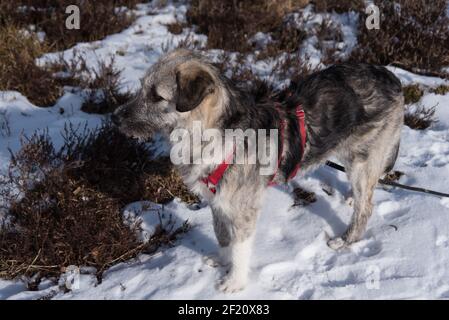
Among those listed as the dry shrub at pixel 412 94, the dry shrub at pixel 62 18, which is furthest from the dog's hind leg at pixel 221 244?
the dry shrub at pixel 62 18

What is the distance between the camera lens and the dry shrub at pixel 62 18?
6375 mm

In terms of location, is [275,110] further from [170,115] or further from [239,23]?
[239,23]

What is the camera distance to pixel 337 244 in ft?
12.0

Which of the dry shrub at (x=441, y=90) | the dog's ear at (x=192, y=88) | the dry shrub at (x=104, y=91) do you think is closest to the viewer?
the dog's ear at (x=192, y=88)

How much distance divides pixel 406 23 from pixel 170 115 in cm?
495

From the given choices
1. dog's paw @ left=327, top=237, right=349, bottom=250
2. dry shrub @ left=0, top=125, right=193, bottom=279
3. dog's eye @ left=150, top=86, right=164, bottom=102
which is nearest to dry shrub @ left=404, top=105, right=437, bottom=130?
dog's paw @ left=327, top=237, right=349, bottom=250

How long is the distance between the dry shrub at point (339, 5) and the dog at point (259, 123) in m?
3.98

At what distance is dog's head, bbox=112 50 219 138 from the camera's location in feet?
8.85

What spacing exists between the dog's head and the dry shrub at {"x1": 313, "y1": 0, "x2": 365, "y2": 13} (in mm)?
4833

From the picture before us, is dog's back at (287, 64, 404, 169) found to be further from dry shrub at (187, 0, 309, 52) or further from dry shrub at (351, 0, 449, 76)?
dry shrub at (187, 0, 309, 52)

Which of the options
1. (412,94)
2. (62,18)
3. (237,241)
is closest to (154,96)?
(237,241)

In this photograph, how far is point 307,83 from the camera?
352 cm

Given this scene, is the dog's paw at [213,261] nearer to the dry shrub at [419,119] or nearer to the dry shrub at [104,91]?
the dry shrub at [104,91]

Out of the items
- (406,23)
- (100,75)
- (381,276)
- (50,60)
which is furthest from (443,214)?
(50,60)
